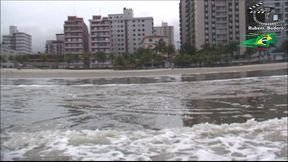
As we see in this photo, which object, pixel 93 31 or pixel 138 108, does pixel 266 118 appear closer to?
pixel 138 108

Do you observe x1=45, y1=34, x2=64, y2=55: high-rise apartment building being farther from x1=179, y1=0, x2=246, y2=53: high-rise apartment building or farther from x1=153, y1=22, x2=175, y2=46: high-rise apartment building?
x1=179, y1=0, x2=246, y2=53: high-rise apartment building

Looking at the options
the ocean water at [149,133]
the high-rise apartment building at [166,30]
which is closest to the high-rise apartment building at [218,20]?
the high-rise apartment building at [166,30]

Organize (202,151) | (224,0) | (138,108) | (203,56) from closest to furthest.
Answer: (202,151) < (138,108) < (203,56) < (224,0)

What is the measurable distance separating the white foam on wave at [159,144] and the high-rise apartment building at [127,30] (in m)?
107

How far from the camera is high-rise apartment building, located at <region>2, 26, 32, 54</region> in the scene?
128625 millimetres

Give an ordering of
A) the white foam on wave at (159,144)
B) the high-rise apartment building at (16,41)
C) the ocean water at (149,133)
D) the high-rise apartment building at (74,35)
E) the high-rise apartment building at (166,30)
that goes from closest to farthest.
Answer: the white foam on wave at (159,144) < the ocean water at (149,133) < the high-rise apartment building at (74,35) < the high-rise apartment building at (16,41) < the high-rise apartment building at (166,30)

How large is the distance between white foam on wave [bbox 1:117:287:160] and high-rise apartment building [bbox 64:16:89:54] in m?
98.6

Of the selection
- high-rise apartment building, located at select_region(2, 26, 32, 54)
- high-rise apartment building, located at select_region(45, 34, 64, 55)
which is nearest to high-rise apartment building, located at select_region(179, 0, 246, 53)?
high-rise apartment building, located at select_region(45, 34, 64, 55)

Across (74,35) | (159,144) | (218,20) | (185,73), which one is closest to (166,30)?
(218,20)

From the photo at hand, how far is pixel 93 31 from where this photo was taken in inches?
4107

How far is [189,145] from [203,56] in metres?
69.2

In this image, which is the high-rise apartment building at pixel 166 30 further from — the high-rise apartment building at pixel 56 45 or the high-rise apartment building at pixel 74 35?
the high-rise apartment building at pixel 74 35

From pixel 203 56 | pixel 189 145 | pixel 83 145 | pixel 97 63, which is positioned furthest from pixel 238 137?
pixel 97 63

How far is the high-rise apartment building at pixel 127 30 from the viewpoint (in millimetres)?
115688
